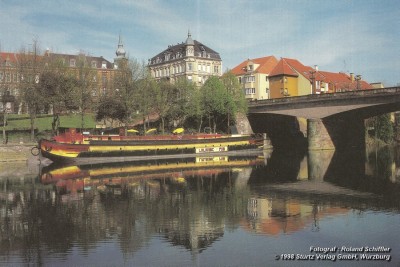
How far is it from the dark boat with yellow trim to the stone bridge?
7815 millimetres

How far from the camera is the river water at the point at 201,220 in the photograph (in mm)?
14281

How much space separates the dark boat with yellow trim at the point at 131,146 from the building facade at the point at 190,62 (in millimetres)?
50440

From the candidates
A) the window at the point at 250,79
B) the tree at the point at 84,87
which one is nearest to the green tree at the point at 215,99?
the tree at the point at 84,87

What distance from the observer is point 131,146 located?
51.9 meters

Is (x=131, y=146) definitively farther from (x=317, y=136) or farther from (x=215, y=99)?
(x=317, y=136)

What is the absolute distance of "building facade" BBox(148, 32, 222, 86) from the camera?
368ft

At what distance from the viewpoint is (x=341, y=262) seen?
13.6 metres

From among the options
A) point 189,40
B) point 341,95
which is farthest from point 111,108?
point 189,40

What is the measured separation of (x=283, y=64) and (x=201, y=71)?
27.7 meters

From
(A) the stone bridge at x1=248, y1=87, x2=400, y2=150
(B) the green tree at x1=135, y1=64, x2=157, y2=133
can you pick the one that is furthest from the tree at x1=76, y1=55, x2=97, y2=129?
(A) the stone bridge at x1=248, y1=87, x2=400, y2=150

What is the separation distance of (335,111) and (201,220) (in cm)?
4583

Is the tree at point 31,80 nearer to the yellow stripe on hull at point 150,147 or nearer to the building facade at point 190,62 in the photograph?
the yellow stripe on hull at point 150,147

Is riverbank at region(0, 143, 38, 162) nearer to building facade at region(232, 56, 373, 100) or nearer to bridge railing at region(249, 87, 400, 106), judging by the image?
bridge railing at region(249, 87, 400, 106)

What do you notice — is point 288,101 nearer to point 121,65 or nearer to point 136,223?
point 121,65
